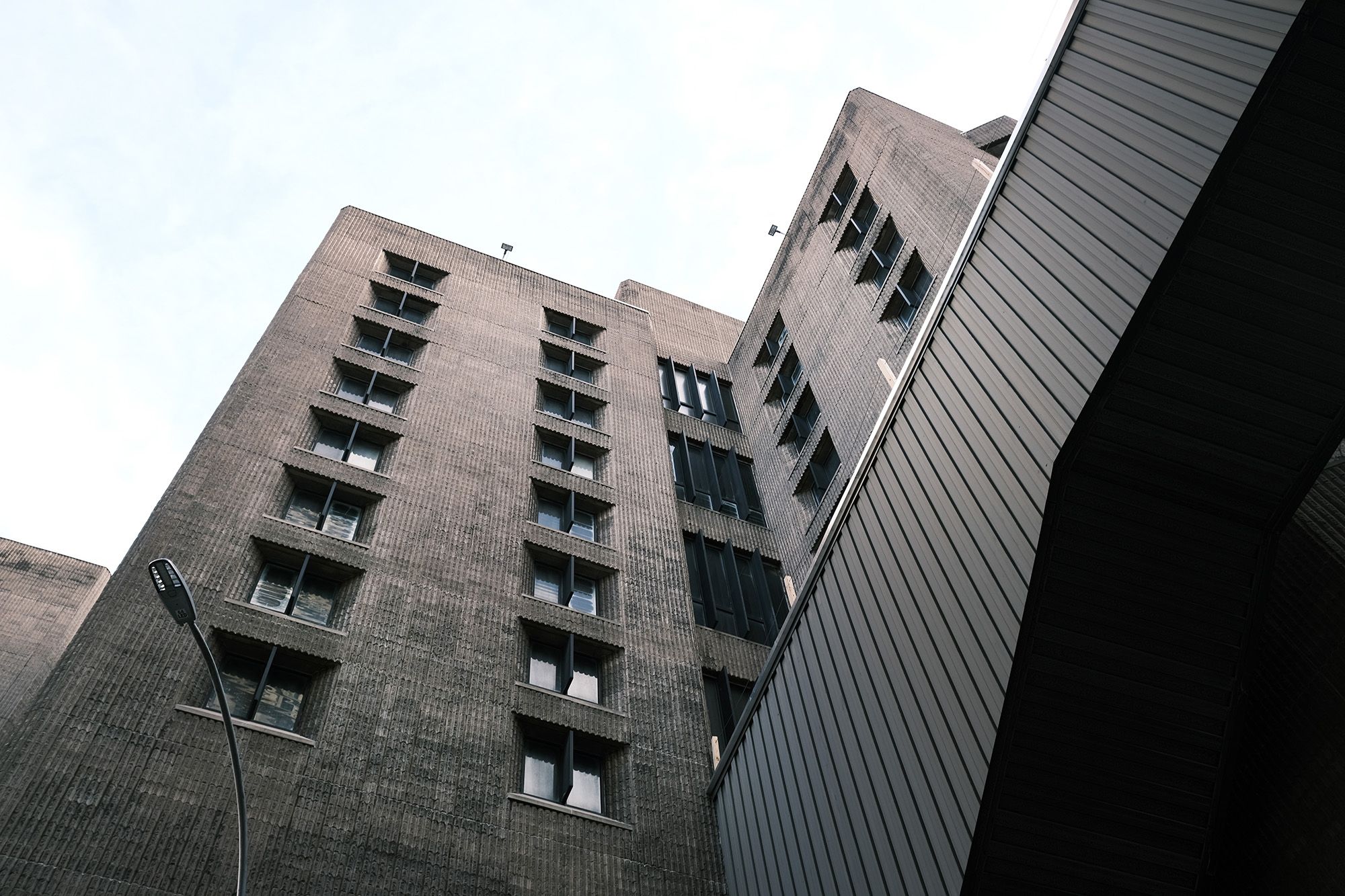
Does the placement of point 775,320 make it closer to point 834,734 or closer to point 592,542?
point 592,542

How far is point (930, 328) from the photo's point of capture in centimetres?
1291

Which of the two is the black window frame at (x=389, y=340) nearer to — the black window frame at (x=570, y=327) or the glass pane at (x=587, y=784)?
the black window frame at (x=570, y=327)

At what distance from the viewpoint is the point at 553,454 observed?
1052 inches

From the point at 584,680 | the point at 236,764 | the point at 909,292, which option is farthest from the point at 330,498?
the point at 909,292

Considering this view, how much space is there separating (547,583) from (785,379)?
14.2 m

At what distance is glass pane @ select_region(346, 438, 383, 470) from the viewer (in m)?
22.7

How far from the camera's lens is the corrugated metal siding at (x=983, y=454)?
9.49m

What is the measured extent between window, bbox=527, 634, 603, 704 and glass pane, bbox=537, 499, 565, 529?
3.94m

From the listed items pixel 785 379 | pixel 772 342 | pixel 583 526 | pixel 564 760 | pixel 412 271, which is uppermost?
pixel 412 271

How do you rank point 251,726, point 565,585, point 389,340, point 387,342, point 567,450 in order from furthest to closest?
1. point 389,340
2. point 387,342
3. point 567,450
4. point 565,585
5. point 251,726

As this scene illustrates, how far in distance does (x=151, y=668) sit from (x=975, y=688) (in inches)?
462

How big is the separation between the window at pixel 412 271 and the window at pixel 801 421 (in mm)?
11495

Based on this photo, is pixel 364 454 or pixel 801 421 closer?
pixel 364 454

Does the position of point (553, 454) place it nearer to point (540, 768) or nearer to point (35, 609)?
point (540, 768)
